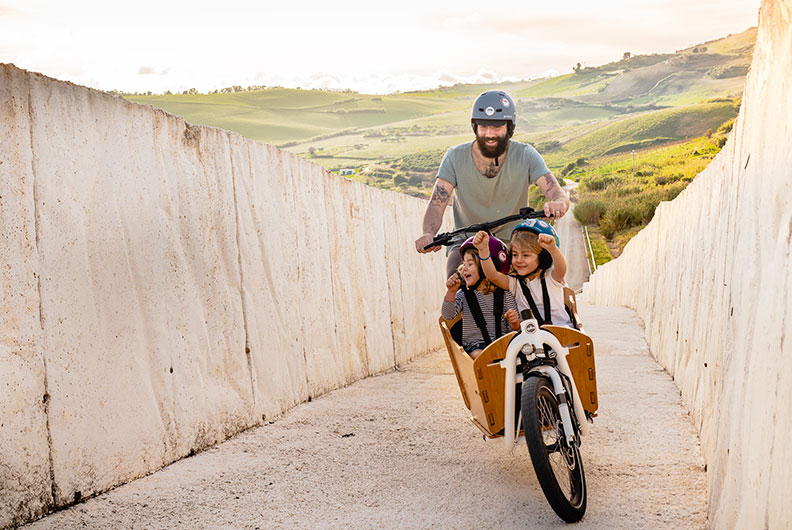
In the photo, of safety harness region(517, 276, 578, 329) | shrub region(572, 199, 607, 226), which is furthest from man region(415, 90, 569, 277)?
shrub region(572, 199, 607, 226)

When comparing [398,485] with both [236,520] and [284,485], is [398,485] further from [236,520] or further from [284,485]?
[236,520]

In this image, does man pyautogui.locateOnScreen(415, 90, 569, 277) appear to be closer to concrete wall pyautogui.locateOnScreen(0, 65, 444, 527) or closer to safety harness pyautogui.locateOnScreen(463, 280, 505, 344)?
safety harness pyautogui.locateOnScreen(463, 280, 505, 344)

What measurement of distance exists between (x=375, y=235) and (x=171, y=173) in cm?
399

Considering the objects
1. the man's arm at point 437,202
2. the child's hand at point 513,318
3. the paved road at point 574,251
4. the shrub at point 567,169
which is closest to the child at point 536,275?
the child's hand at point 513,318

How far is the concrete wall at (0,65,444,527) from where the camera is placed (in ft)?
12.1

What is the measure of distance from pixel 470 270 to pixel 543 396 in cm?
115

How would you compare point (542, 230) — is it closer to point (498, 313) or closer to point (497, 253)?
point (497, 253)

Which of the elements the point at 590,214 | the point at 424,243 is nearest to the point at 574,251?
the point at 590,214

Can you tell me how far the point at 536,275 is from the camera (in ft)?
16.6

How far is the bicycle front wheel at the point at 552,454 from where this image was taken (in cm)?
380

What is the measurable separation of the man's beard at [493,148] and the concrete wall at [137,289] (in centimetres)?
146

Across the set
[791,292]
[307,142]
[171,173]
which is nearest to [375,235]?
[171,173]

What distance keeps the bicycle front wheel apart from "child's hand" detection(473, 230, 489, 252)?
0.92 metres

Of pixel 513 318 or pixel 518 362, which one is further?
pixel 513 318
